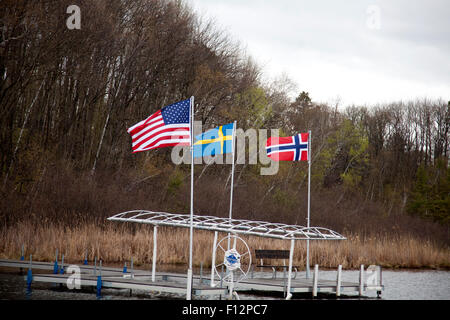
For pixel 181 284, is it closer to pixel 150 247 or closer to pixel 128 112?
pixel 150 247

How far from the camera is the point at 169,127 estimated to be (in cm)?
1873

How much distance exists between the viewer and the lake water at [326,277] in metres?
19.8

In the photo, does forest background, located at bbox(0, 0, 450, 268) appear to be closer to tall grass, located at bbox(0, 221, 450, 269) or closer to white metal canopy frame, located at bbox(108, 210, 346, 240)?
tall grass, located at bbox(0, 221, 450, 269)

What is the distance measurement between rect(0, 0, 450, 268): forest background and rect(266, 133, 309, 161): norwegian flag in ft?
26.4

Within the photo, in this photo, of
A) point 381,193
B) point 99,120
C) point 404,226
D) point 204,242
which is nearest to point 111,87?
point 99,120

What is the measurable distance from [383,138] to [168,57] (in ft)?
124

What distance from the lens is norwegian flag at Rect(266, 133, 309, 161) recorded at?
24172mm

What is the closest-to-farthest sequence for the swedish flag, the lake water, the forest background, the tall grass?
the lake water
the swedish flag
the tall grass
the forest background

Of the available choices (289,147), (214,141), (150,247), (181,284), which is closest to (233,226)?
(181,284)

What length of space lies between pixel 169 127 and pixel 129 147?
25805mm

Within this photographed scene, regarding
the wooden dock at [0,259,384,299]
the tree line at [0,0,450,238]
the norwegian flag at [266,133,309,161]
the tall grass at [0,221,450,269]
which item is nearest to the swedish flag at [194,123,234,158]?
the norwegian flag at [266,133,309,161]

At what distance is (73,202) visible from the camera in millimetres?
35031

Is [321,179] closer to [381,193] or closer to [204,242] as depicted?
[381,193]

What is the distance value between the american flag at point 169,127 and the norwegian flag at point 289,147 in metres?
6.05
